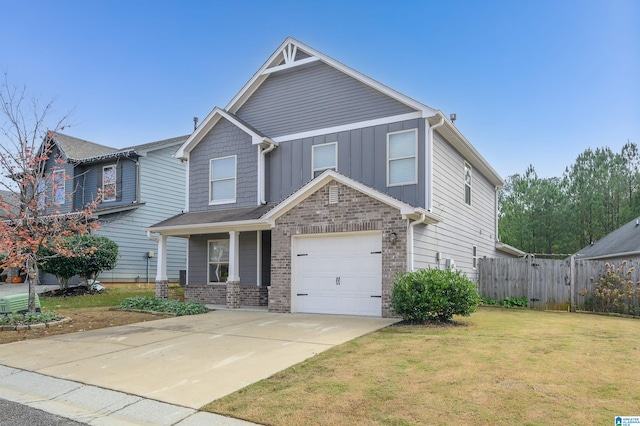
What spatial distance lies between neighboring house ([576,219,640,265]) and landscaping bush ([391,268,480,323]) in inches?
453

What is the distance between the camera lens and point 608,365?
6207 millimetres

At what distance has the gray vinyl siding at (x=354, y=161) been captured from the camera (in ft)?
43.2

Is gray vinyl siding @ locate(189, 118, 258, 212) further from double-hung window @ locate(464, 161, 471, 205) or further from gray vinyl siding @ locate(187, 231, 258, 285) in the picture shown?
double-hung window @ locate(464, 161, 471, 205)

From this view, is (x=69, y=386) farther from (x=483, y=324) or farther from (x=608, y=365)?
(x=483, y=324)

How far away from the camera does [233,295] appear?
14781mm

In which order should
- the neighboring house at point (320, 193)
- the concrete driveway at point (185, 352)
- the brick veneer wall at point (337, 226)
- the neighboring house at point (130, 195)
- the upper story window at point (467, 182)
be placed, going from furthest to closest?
the neighboring house at point (130, 195) → the upper story window at point (467, 182) → the neighboring house at point (320, 193) → the brick veneer wall at point (337, 226) → the concrete driveway at point (185, 352)

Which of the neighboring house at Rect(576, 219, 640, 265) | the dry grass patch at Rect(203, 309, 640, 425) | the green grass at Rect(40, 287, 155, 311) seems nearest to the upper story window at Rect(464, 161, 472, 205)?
the neighboring house at Rect(576, 219, 640, 265)

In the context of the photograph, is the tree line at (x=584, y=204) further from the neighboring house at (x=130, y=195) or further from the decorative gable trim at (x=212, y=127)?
the decorative gable trim at (x=212, y=127)

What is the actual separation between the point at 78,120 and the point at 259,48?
25.5ft

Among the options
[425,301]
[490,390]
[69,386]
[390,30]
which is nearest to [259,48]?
[390,30]

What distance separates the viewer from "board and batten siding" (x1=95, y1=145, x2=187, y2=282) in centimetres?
2197

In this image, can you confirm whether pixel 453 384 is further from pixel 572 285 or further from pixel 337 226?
pixel 572 285

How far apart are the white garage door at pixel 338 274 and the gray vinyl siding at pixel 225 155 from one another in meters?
3.71

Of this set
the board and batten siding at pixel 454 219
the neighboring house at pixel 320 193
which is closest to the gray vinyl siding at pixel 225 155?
the neighboring house at pixel 320 193
